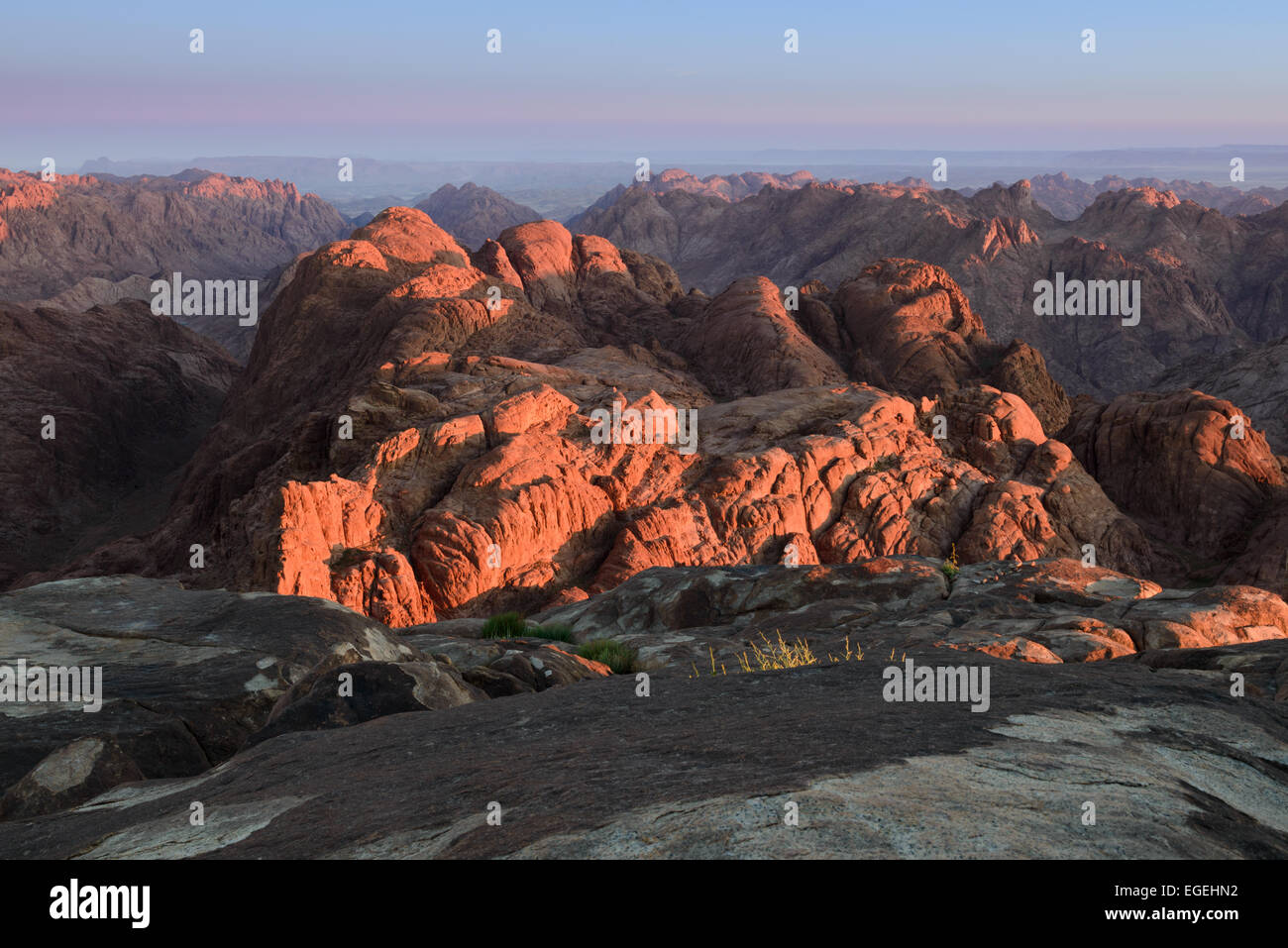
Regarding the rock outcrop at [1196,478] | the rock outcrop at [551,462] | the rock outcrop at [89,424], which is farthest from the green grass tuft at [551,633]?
the rock outcrop at [89,424]

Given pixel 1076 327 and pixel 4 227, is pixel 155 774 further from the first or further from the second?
pixel 4 227

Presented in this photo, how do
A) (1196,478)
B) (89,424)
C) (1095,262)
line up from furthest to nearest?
(1095,262)
(89,424)
(1196,478)

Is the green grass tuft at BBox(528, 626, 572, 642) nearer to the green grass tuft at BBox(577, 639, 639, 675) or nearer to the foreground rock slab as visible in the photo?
the green grass tuft at BBox(577, 639, 639, 675)

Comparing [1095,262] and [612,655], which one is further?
[1095,262]

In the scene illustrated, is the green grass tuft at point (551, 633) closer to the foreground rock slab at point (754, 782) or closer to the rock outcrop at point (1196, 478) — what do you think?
the foreground rock slab at point (754, 782)

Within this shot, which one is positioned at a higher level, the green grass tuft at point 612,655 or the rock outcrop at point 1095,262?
the rock outcrop at point 1095,262

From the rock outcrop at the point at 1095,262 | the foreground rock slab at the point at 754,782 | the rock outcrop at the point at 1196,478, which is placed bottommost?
the rock outcrop at the point at 1196,478

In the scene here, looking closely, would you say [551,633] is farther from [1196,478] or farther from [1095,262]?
[1095,262]

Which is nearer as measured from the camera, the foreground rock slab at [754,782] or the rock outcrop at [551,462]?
the foreground rock slab at [754,782]

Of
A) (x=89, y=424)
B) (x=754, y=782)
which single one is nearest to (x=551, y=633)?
(x=754, y=782)

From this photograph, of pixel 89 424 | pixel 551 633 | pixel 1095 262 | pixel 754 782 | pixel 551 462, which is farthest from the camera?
pixel 1095 262
